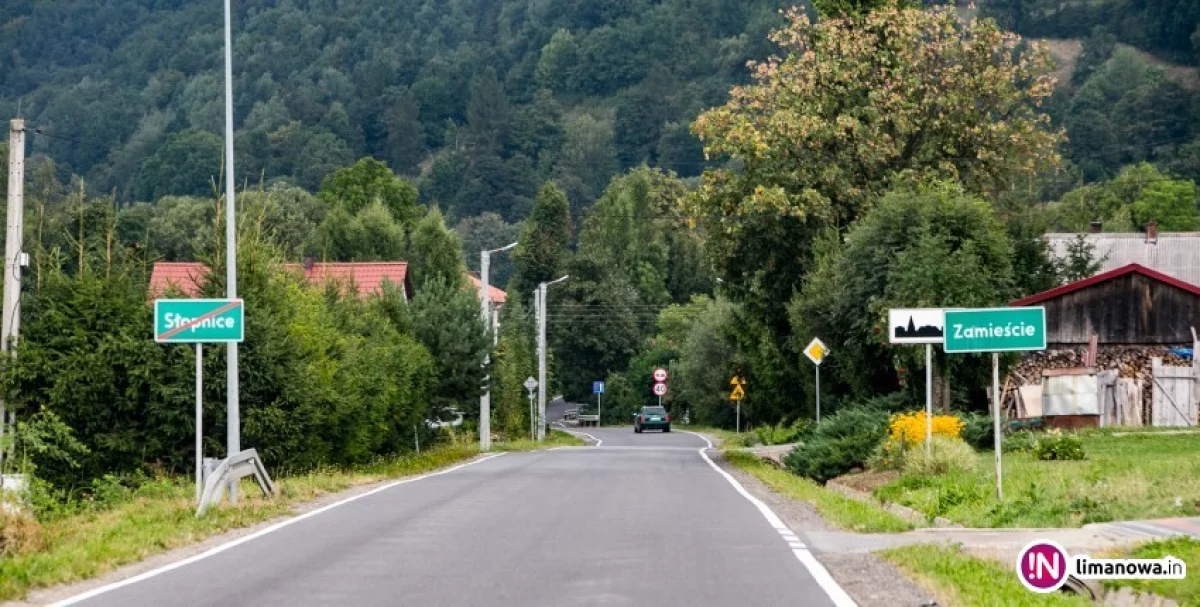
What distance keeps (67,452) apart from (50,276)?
3.32 metres

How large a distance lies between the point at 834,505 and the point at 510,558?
8.44m

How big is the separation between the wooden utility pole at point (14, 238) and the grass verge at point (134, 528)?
3.93m

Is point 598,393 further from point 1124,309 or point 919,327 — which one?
point 919,327

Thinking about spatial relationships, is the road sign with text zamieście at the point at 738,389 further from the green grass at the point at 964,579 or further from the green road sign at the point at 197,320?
the green grass at the point at 964,579

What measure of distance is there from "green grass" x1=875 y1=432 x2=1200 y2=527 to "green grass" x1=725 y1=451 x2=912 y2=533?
2.15 feet

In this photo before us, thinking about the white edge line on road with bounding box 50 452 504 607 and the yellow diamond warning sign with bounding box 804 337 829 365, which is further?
the yellow diamond warning sign with bounding box 804 337 829 365

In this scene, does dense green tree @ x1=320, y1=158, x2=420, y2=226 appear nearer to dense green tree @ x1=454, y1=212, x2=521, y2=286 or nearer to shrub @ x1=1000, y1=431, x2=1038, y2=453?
dense green tree @ x1=454, y1=212, x2=521, y2=286

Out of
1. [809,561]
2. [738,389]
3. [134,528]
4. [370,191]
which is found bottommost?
[809,561]

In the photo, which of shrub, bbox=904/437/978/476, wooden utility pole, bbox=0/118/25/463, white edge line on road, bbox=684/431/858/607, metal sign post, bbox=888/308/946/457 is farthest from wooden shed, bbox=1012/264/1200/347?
wooden utility pole, bbox=0/118/25/463

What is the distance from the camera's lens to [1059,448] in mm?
29859

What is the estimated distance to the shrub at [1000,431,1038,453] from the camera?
33188 mm

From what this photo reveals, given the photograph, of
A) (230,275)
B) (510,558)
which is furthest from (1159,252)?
(510,558)

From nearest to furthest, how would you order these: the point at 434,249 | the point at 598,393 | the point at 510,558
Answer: the point at 510,558 → the point at 434,249 → the point at 598,393

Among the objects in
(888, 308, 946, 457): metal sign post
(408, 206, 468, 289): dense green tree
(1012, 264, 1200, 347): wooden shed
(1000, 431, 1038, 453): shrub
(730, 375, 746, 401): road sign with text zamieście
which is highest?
(408, 206, 468, 289): dense green tree
